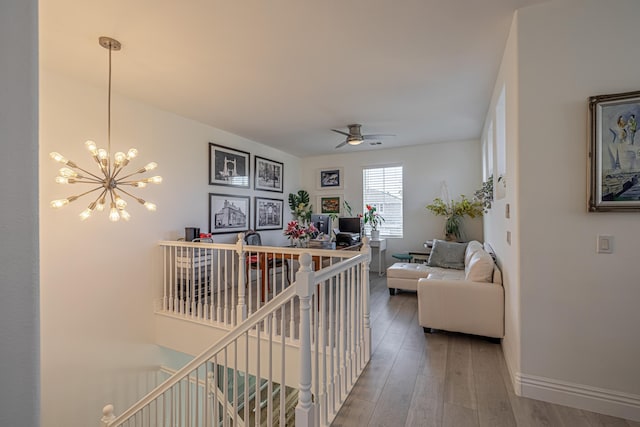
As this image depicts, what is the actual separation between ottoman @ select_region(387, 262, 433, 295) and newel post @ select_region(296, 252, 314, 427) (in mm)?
3196

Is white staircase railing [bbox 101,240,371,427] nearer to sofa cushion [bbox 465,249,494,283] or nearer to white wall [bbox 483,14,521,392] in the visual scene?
white wall [bbox 483,14,521,392]

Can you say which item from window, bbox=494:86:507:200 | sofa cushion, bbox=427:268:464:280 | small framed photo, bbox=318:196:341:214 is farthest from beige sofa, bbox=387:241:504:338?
small framed photo, bbox=318:196:341:214

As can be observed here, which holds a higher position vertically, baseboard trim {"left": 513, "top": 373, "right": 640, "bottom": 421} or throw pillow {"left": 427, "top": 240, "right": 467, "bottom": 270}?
throw pillow {"left": 427, "top": 240, "right": 467, "bottom": 270}

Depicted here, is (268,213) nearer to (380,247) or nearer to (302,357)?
(380,247)

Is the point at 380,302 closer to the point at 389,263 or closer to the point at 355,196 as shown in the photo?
the point at 389,263

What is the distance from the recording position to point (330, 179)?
266 inches

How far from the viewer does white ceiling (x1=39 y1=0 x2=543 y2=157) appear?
2023 mm

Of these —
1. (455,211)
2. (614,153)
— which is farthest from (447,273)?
(614,153)

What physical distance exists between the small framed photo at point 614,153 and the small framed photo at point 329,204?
4969mm

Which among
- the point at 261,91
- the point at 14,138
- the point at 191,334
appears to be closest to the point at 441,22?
the point at 261,91

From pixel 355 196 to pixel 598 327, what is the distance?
4884 mm

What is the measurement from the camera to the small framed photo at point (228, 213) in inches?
179

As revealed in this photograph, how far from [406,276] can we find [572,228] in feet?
8.88

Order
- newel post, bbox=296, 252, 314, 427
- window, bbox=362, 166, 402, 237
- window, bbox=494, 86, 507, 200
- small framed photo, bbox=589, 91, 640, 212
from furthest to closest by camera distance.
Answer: window, bbox=362, 166, 402, 237, window, bbox=494, 86, 507, 200, small framed photo, bbox=589, 91, 640, 212, newel post, bbox=296, 252, 314, 427
